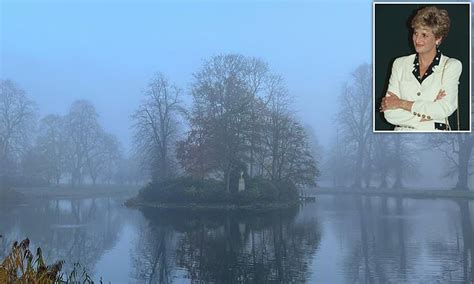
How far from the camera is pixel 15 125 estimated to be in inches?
269

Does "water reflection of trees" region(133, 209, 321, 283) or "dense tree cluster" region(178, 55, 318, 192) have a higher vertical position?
"dense tree cluster" region(178, 55, 318, 192)

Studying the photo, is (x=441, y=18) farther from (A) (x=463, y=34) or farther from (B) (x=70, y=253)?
(B) (x=70, y=253)

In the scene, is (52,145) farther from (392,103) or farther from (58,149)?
(392,103)

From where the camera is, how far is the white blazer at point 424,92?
3760 mm

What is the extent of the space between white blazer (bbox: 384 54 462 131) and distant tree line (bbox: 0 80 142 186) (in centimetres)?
442

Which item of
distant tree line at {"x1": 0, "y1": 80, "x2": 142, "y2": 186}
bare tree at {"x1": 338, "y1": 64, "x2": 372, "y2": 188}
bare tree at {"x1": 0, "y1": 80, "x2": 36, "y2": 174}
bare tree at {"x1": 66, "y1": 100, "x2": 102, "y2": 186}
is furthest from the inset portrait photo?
bare tree at {"x1": 0, "y1": 80, "x2": 36, "y2": 174}

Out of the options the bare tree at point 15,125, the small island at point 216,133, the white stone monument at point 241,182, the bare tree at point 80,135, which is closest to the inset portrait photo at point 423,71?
the small island at point 216,133

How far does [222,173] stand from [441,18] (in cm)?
407

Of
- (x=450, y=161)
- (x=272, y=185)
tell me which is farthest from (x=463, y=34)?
(x=272, y=185)

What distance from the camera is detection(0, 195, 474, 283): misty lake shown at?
5121 millimetres

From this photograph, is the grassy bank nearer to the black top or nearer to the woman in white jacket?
the woman in white jacket

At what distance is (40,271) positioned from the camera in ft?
8.02

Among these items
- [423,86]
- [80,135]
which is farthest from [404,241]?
[80,135]

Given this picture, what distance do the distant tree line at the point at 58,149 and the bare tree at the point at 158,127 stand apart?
1.26 ft
